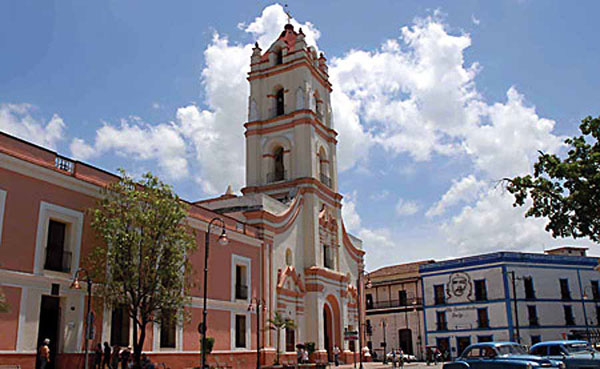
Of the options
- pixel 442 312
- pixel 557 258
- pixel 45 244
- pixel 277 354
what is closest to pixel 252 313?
pixel 277 354

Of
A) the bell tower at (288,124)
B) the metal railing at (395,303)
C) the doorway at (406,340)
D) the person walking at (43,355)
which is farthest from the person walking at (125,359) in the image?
the doorway at (406,340)

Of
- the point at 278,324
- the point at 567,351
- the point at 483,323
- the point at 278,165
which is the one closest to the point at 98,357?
the point at 278,324

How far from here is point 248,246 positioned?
30.9 m

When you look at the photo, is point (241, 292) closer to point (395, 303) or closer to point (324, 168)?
point (324, 168)

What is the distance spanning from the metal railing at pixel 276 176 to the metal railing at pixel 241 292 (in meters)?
10.5

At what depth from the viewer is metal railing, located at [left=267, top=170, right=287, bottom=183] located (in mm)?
38969

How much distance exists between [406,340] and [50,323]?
3756 cm

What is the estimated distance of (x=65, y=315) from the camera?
781 inches

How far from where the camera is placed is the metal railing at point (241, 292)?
1175 inches

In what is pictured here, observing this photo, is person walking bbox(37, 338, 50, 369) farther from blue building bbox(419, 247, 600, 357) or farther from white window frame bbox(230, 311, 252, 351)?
blue building bbox(419, 247, 600, 357)

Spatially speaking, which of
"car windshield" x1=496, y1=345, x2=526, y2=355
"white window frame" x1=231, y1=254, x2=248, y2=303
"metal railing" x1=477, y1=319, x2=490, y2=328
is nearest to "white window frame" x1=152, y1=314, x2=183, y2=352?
"white window frame" x1=231, y1=254, x2=248, y2=303

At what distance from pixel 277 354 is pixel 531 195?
58.9 feet

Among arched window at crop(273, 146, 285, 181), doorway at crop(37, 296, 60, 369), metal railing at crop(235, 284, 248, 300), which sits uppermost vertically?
arched window at crop(273, 146, 285, 181)

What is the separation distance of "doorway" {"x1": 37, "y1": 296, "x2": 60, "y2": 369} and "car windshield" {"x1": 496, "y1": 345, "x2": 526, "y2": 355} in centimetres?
1455
